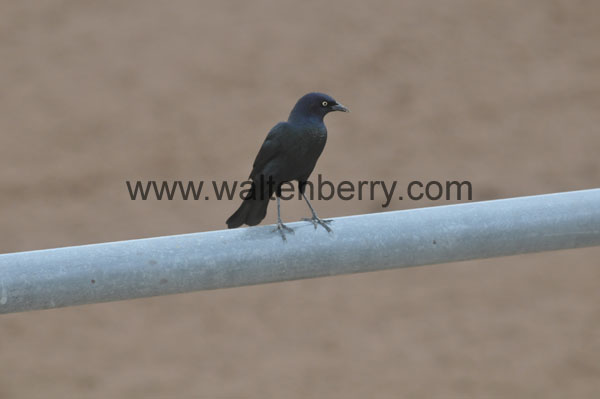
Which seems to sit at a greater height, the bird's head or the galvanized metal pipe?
the bird's head

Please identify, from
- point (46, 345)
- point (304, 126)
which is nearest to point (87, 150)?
point (46, 345)

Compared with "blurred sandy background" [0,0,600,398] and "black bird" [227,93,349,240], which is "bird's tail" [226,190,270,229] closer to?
"black bird" [227,93,349,240]

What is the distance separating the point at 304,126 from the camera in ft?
7.86

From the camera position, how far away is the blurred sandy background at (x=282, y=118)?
6.27 metres

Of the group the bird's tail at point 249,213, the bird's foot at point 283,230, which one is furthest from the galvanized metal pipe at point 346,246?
the bird's tail at point 249,213

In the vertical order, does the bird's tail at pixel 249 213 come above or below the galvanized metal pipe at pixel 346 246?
below

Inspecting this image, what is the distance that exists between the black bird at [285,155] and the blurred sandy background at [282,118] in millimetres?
3833

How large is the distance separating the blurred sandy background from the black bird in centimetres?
383

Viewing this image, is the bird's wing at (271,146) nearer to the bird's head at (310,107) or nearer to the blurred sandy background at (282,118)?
the bird's head at (310,107)

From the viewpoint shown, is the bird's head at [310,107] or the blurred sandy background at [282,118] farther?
the blurred sandy background at [282,118]

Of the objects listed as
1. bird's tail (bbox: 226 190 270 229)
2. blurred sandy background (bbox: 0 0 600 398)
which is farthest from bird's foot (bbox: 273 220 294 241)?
blurred sandy background (bbox: 0 0 600 398)

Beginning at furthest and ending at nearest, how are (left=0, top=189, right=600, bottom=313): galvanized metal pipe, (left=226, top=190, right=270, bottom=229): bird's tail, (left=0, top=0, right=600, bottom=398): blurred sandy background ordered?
1. (left=0, top=0, right=600, bottom=398): blurred sandy background
2. (left=226, top=190, right=270, bottom=229): bird's tail
3. (left=0, top=189, right=600, bottom=313): galvanized metal pipe

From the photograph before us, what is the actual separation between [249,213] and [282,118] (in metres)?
5.18

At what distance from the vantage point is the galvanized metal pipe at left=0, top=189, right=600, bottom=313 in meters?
1.40
